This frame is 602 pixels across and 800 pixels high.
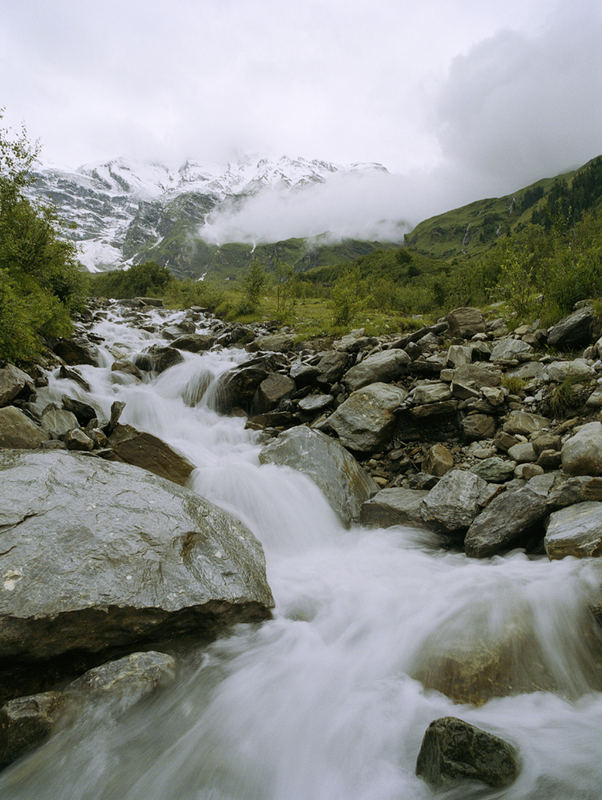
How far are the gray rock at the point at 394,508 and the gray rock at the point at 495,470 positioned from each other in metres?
1.11

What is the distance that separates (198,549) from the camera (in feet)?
16.1

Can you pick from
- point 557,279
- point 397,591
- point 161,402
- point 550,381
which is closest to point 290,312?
point 161,402

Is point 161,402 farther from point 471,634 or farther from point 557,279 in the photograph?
point 557,279

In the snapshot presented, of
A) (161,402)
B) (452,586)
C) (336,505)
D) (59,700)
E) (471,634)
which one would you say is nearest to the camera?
(59,700)

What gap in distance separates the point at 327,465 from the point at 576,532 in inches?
191

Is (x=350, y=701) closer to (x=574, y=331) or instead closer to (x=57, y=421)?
(x=57, y=421)

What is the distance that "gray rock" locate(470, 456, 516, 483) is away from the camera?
6.87 metres

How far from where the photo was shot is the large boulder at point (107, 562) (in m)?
3.62

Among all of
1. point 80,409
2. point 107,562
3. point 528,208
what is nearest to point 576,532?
point 107,562

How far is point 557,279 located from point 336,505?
31.0ft

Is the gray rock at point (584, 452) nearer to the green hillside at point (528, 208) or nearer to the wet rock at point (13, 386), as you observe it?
the wet rock at point (13, 386)

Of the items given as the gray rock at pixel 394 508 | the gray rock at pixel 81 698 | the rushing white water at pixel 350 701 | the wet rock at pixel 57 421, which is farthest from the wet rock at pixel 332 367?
the gray rock at pixel 81 698

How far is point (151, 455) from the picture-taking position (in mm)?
7973

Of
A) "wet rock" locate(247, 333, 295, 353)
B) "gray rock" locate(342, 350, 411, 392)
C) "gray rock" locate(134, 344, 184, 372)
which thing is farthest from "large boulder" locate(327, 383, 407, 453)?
"gray rock" locate(134, 344, 184, 372)
